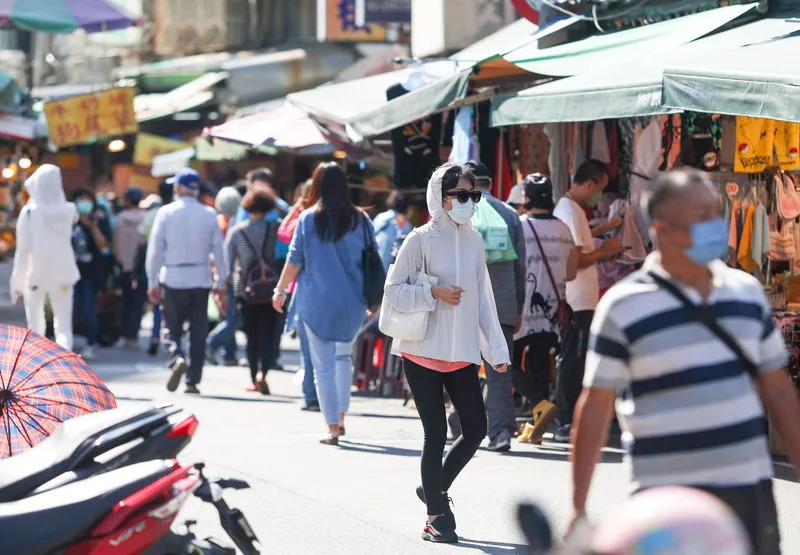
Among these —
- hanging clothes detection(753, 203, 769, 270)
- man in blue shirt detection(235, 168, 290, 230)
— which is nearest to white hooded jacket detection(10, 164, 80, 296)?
man in blue shirt detection(235, 168, 290, 230)

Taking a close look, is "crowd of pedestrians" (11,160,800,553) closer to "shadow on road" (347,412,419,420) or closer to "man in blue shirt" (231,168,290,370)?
"man in blue shirt" (231,168,290,370)

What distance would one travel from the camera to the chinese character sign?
69.4ft

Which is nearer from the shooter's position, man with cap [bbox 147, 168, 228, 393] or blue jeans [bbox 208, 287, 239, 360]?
man with cap [bbox 147, 168, 228, 393]

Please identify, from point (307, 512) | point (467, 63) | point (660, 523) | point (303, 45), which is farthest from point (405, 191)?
point (303, 45)

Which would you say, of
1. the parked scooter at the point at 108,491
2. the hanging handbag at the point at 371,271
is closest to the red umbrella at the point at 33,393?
the parked scooter at the point at 108,491

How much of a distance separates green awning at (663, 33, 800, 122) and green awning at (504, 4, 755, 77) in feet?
5.63

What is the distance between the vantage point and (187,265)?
13.2 metres

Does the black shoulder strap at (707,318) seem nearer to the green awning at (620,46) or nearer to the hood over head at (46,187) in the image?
the green awning at (620,46)

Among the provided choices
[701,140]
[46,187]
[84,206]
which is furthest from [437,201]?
[84,206]

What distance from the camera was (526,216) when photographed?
10.3 m

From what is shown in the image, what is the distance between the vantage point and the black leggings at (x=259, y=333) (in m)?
13.4

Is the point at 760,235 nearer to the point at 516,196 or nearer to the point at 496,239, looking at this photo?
the point at 496,239

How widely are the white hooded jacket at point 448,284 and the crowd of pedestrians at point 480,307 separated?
0.03ft

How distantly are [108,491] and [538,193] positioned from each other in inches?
236
